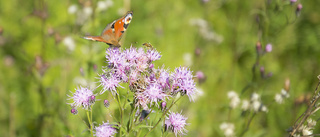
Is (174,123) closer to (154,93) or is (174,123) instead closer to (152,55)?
(154,93)

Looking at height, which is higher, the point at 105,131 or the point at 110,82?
the point at 110,82

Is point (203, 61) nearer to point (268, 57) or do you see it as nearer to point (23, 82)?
point (268, 57)

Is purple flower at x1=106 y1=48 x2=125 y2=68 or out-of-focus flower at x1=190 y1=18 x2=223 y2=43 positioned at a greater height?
out-of-focus flower at x1=190 y1=18 x2=223 y2=43

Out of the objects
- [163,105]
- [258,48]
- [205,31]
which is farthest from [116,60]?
[205,31]

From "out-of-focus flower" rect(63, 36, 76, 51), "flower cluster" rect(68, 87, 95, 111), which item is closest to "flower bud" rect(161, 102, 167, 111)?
"flower cluster" rect(68, 87, 95, 111)

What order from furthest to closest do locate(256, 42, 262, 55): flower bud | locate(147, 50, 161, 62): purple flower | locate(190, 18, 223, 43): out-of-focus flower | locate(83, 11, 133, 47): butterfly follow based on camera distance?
locate(190, 18, 223, 43): out-of-focus flower, locate(256, 42, 262, 55): flower bud, locate(83, 11, 133, 47): butterfly, locate(147, 50, 161, 62): purple flower

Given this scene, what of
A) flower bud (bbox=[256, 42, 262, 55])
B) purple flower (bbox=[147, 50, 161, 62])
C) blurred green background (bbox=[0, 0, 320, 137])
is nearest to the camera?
purple flower (bbox=[147, 50, 161, 62])

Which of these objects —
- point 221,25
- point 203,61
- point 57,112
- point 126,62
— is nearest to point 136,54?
point 126,62

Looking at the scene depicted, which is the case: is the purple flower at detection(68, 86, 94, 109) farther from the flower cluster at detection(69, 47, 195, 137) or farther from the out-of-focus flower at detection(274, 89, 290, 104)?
the out-of-focus flower at detection(274, 89, 290, 104)
